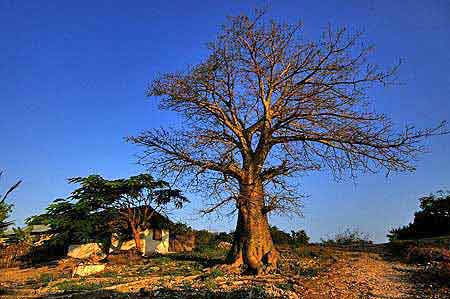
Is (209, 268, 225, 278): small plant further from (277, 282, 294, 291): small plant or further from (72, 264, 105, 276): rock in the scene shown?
(72, 264, 105, 276): rock

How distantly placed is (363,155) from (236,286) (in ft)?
18.3

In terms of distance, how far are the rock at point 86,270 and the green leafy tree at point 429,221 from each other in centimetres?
1446

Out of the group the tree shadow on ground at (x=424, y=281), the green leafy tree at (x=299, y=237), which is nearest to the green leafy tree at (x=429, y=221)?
the green leafy tree at (x=299, y=237)

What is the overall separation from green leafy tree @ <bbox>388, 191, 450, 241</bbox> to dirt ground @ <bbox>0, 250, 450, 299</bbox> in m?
7.85

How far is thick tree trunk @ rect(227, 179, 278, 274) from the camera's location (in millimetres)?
12820

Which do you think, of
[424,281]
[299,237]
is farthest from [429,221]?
Result: [424,281]

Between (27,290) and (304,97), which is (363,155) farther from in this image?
(27,290)

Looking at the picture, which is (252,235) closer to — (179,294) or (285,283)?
(285,283)

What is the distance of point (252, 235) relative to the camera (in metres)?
13.1

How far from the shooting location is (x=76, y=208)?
2111 centimetres

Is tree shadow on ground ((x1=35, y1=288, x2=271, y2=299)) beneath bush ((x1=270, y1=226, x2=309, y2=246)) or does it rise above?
beneath

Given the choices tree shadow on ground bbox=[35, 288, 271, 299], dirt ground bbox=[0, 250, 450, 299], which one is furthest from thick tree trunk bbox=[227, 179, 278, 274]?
tree shadow on ground bbox=[35, 288, 271, 299]

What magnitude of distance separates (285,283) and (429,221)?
14.2 meters

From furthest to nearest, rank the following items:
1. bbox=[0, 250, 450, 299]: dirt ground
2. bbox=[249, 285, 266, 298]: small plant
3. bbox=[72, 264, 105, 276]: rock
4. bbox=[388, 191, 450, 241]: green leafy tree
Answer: bbox=[388, 191, 450, 241]: green leafy tree → bbox=[72, 264, 105, 276]: rock → bbox=[0, 250, 450, 299]: dirt ground → bbox=[249, 285, 266, 298]: small plant
